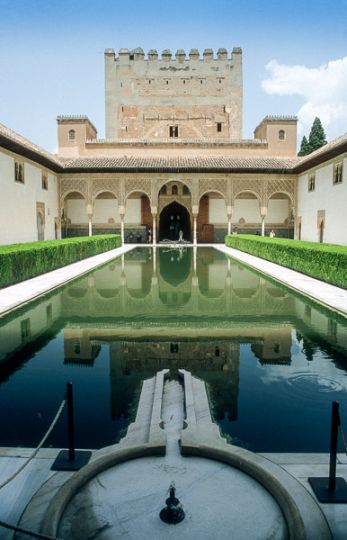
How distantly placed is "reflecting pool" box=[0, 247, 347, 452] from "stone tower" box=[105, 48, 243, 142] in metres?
28.1

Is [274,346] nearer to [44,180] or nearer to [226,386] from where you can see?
[226,386]

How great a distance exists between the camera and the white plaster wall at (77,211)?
29578mm

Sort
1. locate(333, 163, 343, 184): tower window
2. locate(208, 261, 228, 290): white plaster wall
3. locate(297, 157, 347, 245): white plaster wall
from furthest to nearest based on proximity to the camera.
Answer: locate(333, 163, 343, 184): tower window
locate(297, 157, 347, 245): white plaster wall
locate(208, 261, 228, 290): white plaster wall

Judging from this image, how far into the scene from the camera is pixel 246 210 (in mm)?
30062

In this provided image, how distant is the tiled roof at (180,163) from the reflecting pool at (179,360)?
18.1 meters

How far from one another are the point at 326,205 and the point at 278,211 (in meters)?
8.19

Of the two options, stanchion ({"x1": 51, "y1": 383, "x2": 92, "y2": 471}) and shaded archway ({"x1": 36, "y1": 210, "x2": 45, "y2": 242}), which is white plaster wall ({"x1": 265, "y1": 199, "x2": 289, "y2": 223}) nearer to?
shaded archway ({"x1": 36, "y1": 210, "x2": 45, "y2": 242})

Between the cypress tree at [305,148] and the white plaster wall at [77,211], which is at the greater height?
the cypress tree at [305,148]

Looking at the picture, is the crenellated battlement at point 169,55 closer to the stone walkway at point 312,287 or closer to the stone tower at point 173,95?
the stone tower at point 173,95

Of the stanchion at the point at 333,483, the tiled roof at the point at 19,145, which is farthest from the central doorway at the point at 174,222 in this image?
the stanchion at the point at 333,483

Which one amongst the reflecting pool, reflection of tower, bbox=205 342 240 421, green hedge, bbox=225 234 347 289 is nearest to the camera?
the reflecting pool

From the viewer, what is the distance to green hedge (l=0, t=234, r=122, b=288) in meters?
10.7

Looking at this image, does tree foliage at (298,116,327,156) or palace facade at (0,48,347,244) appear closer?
palace facade at (0,48,347,244)

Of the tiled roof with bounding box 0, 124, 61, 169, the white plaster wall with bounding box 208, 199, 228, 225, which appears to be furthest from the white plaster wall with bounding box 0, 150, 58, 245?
the white plaster wall with bounding box 208, 199, 228, 225
